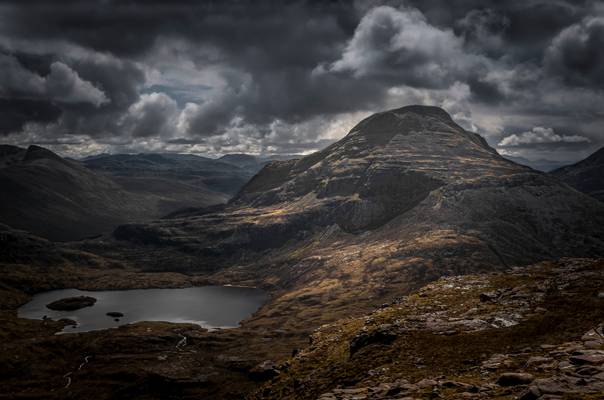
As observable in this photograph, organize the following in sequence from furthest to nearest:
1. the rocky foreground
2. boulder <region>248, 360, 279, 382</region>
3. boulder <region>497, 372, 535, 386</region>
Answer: boulder <region>248, 360, 279, 382</region> → the rocky foreground → boulder <region>497, 372, 535, 386</region>

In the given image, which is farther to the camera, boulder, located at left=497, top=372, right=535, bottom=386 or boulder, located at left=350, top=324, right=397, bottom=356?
boulder, located at left=350, top=324, right=397, bottom=356

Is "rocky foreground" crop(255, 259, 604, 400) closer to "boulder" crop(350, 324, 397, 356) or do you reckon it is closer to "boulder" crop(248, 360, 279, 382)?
"boulder" crop(350, 324, 397, 356)

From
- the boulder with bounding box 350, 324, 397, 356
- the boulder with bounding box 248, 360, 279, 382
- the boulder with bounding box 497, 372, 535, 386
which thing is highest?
the boulder with bounding box 497, 372, 535, 386

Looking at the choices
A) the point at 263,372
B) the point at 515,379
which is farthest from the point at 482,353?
the point at 263,372

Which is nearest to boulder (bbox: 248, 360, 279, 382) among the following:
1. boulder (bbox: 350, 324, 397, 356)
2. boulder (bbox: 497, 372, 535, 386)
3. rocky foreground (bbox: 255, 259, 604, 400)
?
rocky foreground (bbox: 255, 259, 604, 400)

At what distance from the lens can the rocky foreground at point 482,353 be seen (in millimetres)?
45494

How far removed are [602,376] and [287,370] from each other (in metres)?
80.4

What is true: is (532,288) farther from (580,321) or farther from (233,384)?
(233,384)

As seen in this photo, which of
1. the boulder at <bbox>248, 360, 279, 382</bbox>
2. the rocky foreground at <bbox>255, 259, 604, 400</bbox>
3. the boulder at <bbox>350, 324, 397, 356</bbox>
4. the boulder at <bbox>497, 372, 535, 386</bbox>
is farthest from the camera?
the boulder at <bbox>248, 360, 279, 382</bbox>

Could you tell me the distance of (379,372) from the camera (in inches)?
2638

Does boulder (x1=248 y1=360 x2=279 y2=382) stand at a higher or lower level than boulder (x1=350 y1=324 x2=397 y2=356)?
lower

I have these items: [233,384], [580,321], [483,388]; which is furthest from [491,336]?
[233,384]

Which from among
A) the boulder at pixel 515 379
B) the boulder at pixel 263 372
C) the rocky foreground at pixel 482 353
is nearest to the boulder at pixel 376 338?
the rocky foreground at pixel 482 353

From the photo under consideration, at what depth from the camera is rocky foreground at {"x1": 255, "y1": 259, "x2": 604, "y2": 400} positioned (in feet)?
149
